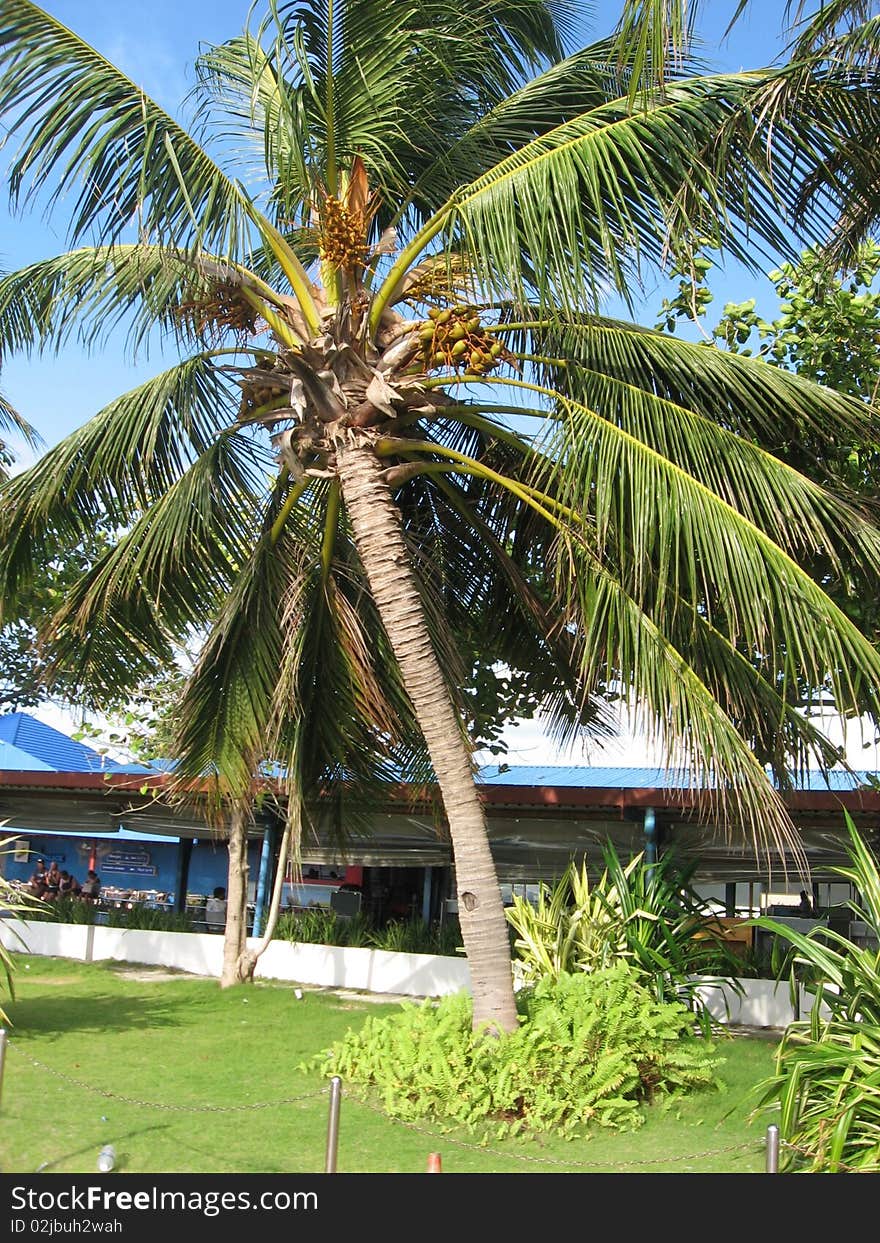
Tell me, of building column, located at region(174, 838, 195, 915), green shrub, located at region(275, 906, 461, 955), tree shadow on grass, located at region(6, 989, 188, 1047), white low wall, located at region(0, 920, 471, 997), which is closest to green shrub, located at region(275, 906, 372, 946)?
green shrub, located at region(275, 906, 461, 955)

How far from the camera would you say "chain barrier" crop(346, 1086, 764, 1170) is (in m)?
5.87

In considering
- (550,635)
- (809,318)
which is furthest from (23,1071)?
(809,318)

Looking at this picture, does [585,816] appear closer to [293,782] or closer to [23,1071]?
[293,782]

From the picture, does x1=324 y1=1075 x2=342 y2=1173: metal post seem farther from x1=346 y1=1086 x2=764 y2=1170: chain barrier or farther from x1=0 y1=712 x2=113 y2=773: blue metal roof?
x1=0 y1=712 x2=113 y2=773: blue metal roof

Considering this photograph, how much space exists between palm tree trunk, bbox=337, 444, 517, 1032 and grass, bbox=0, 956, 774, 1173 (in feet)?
3.66

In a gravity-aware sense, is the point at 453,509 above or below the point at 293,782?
above

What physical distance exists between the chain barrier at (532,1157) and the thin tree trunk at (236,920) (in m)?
6.30

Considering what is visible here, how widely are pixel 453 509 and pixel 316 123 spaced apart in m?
3.32

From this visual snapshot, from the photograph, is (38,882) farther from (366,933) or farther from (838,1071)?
(838,1071)

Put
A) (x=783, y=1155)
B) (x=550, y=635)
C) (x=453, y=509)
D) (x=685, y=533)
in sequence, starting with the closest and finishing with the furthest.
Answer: (x=783, y=1155)
(x=685, y=533)
(x=550, y=635)
(x=453, y=509)

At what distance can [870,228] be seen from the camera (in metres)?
7.25

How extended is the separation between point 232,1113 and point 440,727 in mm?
2725

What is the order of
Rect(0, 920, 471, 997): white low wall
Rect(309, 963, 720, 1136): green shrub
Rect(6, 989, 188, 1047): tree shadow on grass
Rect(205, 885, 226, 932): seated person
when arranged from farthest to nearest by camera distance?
1. Rect(205, 885, 226, 932): seated person
2. Rect(0, 920, 471, 997): white low wall
3. Rect(6, 989, 188, 1047): tree shadow on grass
4. Rect(309, 963, 720, 1136): green shrub

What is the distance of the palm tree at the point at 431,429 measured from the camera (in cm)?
695
